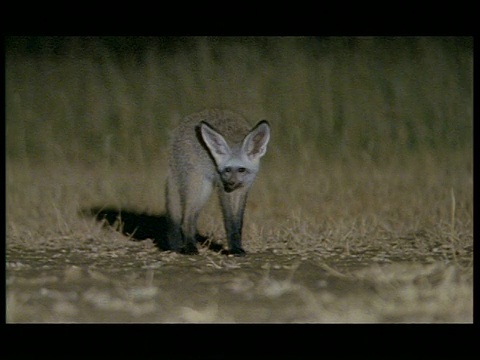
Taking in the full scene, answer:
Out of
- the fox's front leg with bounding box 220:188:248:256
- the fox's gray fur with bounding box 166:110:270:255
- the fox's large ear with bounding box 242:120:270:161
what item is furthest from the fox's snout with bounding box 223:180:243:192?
the fox's large ear with bounding box 242:120:270:161

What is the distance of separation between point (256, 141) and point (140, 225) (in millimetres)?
2143

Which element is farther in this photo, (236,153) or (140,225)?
(140,225)

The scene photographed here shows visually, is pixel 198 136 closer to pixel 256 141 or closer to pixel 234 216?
pixel 256 141

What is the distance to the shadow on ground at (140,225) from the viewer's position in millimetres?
7548

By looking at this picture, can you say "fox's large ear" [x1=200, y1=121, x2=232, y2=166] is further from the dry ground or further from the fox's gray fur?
the dry ground

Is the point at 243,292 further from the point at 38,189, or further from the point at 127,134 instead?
the point at 127,134

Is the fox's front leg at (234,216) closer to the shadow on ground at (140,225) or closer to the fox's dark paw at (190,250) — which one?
the shadow on ground at (140,225)

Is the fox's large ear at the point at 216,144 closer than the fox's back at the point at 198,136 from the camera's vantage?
Yes

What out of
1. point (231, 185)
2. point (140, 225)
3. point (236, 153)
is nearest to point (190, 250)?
point (231, 185)

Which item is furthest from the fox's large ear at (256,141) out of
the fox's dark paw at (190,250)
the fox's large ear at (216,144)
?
the fox's dark paw at (190,250)

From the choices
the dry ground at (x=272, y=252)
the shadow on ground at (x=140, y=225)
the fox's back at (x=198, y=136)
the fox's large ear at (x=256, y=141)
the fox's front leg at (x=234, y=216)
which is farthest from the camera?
the shadow on ground at (x=140, y=225)

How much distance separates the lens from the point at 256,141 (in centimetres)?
693

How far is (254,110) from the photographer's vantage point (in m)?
12.3

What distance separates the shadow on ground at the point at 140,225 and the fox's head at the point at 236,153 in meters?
0.65
